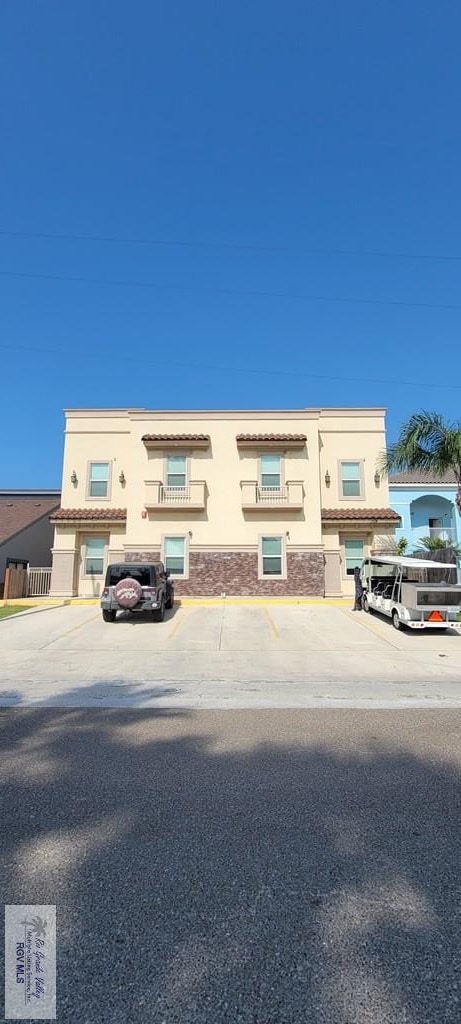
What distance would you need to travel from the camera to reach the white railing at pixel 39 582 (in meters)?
22.7

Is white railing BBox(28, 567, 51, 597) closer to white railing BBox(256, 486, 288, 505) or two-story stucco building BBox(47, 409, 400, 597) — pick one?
two-story stucco building BBox(47, 409, 400, 597)

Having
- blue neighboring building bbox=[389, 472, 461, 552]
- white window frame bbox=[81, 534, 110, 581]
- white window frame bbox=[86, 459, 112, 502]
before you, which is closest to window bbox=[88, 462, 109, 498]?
white window frame bbox=[86, 459, 112, 502]

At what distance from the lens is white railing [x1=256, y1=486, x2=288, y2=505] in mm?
21984

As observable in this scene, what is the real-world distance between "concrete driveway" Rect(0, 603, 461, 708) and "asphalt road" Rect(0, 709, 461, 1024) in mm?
2153

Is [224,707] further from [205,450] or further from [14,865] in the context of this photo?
[205,450]

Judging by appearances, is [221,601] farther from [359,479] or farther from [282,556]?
[359,479]

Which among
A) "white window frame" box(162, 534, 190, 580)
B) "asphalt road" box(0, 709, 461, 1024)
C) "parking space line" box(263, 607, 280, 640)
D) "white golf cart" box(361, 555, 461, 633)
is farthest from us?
"white window frame" box(162, 534, 190, 580)

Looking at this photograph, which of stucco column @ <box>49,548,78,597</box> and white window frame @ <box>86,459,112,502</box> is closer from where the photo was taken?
stucco column @ <box>49,548,78,597</box>

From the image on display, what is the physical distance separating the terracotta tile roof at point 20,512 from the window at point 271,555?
1220 cm

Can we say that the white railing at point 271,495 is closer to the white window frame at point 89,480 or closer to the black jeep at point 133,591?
the white window frame at point 89,480

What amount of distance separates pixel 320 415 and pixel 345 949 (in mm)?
22647

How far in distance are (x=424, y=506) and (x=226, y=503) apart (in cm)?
1626

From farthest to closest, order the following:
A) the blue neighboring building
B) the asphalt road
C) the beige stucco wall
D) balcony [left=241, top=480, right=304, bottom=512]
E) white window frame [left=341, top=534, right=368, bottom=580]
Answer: the blue neighboring building → the beige stucco wall → white window frame [left=341, top=534, right=368, bottom=580] → balcony [left=241, top=480, right=304, bottom=512] → the asphalt road

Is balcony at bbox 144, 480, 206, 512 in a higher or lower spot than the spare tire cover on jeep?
higher
